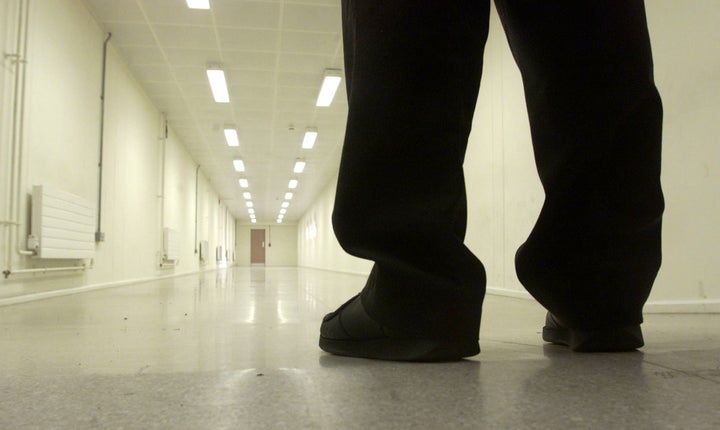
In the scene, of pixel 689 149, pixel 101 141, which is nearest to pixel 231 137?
pixel 101 141

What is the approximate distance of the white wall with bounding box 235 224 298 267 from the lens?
29500 mm

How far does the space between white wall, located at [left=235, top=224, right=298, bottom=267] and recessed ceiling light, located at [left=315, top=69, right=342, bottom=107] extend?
22965 mm

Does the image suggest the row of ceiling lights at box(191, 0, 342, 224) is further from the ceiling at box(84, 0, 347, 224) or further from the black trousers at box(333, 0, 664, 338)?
the black trousers at box(333, 0, 664, 338)

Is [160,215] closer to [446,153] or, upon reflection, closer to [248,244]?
[446,153]

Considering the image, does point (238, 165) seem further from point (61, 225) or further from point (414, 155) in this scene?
point (414, 155)

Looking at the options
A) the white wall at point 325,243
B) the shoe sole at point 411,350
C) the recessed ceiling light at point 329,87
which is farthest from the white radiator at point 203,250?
the shoe sole at point 411,350

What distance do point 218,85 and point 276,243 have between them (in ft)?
77.7

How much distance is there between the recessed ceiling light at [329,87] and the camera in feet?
20.6

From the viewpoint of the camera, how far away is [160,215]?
313 inches

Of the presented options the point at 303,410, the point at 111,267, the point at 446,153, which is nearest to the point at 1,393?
the point at 303,410

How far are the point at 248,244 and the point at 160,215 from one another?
2205cm

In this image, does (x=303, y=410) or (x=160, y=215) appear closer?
(x=303, y=410)

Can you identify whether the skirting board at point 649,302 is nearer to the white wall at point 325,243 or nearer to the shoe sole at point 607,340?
the shoe sole at point 607,340

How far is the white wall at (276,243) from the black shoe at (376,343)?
29.1 metres
